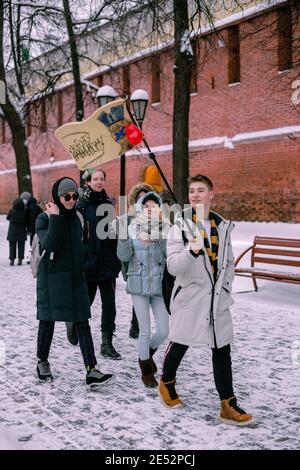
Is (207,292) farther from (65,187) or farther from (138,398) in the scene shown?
(65,187)

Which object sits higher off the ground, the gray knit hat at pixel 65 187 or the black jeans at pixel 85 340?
the gray knit hat at pixel 65 187

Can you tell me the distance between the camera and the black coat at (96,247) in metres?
5.83

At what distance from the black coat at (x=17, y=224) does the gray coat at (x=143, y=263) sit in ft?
33.7

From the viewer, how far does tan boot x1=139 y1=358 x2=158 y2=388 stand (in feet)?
16.1

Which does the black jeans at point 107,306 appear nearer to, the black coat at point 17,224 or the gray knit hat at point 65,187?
the gray knit hat at point 65,187

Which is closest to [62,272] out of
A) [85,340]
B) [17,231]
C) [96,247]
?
[85,340]

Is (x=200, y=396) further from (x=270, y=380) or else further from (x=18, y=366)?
(x=18, y=366)

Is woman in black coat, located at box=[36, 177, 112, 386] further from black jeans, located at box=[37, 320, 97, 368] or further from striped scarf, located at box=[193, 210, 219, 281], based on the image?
striped scarf, located at box=[193, 210, 219, 281]

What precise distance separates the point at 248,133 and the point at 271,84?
6.03 ft

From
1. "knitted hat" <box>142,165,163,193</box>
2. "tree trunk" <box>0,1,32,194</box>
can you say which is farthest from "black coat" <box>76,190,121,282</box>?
"tree trunk" <box>0,1,32,194</box>

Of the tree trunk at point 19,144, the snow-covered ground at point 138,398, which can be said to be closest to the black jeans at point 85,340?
the snow-covered ground at point 138,398

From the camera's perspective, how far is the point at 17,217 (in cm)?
1505

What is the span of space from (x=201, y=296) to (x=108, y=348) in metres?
2.10
